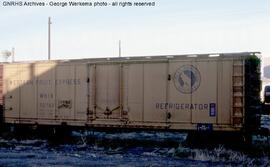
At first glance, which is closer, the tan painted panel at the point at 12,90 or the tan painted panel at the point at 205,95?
the tan painted panel at the point at 205,95

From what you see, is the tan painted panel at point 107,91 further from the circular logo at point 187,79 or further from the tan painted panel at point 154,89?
the circular logo at point 187,79

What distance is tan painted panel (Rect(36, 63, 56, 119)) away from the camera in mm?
17844

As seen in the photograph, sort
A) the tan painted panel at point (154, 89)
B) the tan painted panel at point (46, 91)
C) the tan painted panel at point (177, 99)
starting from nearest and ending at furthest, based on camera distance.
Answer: the tan painted panel at point (177, 99) < the tan painted panel at point (154, 89) < the tan painted panel at point (46, 91)

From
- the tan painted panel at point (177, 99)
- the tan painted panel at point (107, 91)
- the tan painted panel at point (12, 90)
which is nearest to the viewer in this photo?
the tan painted panel at point (177, 99)

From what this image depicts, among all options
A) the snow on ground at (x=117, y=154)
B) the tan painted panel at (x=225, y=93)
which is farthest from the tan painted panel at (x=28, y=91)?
the tan painted panel at (x=225, y=93)

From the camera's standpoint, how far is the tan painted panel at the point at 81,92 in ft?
55.9

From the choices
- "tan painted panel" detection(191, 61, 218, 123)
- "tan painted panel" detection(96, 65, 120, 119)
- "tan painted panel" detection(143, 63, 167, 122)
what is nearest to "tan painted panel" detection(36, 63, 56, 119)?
"tan painted panel" detection(96, 65, 120, 119)

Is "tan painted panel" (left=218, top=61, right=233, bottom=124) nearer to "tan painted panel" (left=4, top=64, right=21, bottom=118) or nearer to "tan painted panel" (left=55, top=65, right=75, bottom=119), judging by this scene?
"tan painted panel" (left=55, top=65, right=75, bottom=119)

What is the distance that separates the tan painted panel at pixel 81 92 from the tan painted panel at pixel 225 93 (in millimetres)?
5325

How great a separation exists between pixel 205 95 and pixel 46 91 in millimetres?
6816

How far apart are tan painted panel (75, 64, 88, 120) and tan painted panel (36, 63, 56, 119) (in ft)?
3.84

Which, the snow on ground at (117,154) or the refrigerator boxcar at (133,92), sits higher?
the refrigerator boxcar at (133,92)

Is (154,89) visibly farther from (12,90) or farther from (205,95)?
(12,90)

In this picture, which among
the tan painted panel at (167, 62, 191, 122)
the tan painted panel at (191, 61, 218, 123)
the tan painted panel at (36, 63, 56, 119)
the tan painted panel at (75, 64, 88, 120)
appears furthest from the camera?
the tan painted panel at (36, 63, 56, 119)
